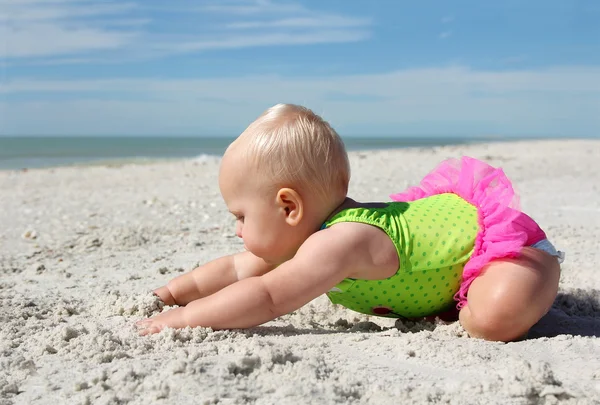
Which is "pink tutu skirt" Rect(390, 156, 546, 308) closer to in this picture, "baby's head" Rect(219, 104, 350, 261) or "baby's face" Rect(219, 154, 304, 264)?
"baby's head" Rect(219, 104, 350, 261)

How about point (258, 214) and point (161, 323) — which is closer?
point (161, 323)

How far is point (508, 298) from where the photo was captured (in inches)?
90.6

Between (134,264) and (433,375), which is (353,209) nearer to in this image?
(433,375)

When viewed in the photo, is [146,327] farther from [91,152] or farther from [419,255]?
[91,152]

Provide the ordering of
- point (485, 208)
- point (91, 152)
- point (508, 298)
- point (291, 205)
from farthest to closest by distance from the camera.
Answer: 1. point (91, 152)
2. point (485, 208)
3. point (291, 205)
4. point (508, 298)

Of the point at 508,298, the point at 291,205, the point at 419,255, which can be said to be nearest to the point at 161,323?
the point at 291,205

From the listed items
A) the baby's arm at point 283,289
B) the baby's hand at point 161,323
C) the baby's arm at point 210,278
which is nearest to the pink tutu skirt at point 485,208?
the baby's arm at point 283,289

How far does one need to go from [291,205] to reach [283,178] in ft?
0.36

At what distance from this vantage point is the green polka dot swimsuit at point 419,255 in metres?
2.44

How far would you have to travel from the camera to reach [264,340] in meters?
2.14

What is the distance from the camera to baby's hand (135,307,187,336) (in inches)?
90.0

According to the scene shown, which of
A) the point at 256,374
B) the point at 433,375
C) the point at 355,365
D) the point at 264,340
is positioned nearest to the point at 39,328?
the point at 264,340

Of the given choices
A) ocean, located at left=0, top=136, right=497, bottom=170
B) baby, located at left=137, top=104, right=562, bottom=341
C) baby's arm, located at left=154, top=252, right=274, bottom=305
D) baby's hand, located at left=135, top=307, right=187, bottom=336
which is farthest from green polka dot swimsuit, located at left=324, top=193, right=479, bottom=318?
ocean, located at left=0, top=136, right=497, bottom=170

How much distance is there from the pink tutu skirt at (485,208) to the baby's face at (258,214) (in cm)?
69
